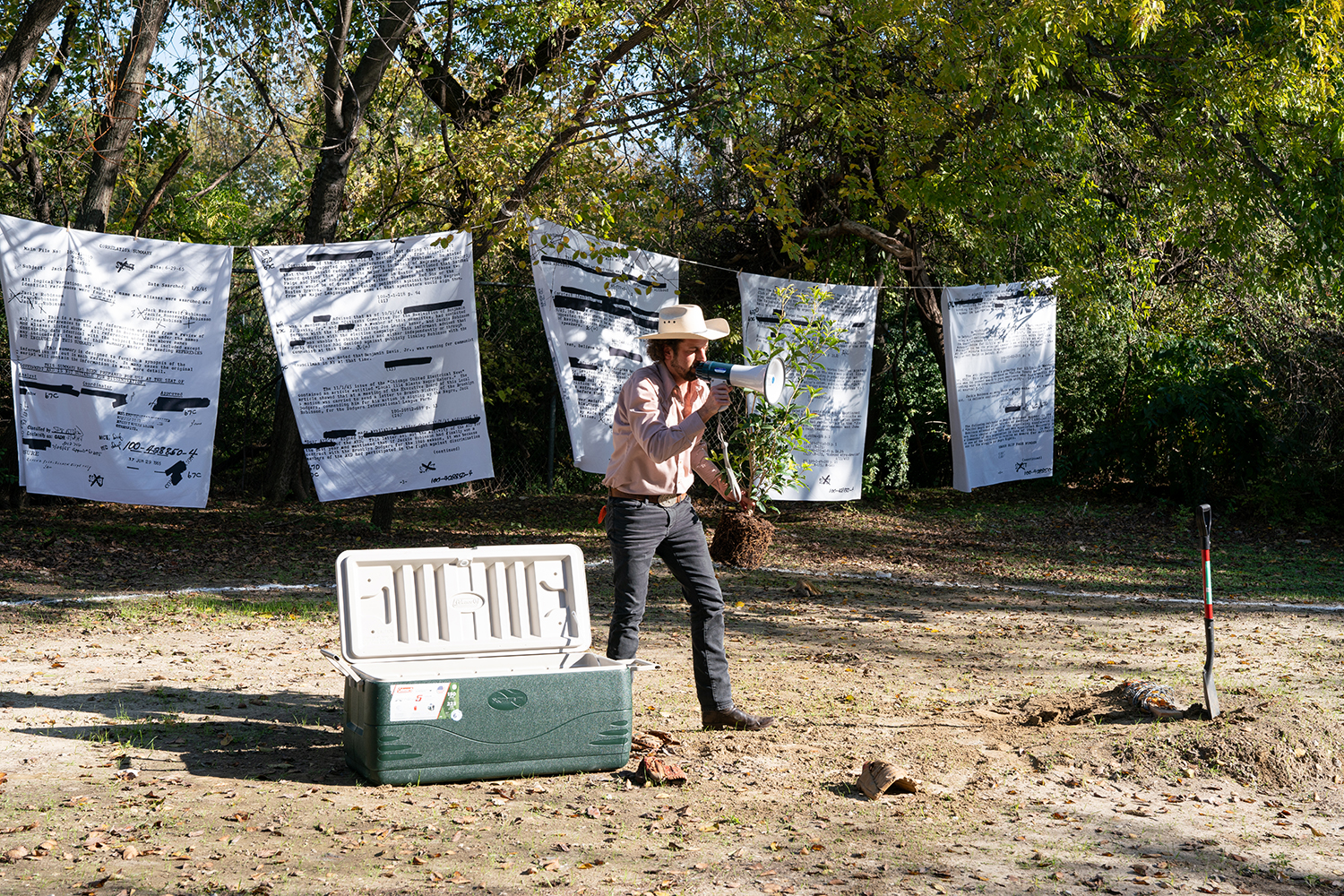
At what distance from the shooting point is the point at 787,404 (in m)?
11.2

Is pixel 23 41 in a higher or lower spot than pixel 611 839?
higher

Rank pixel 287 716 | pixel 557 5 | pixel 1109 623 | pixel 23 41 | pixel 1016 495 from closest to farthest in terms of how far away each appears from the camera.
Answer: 1. pixel 287 716
2. pixel 23 41
3. pixel 1109 623
4. pixel 557 5
5. pixel 1016 495

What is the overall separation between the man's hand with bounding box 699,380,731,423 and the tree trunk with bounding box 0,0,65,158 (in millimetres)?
5457

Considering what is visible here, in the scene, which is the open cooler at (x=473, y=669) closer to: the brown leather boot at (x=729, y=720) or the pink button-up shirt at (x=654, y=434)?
the pink button-up shirt at (x=654, y=434)

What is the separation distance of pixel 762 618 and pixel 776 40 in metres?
5.15

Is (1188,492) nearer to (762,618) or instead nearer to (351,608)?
(762,618)

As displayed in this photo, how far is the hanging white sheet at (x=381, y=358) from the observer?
9625 mm

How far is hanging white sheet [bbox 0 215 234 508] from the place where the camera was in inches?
347

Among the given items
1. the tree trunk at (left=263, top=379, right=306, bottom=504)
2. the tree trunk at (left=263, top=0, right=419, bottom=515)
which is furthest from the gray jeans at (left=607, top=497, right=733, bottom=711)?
the tree trunk at (left=263, top=379, right=306, bottom=504)

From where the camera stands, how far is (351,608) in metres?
4.80

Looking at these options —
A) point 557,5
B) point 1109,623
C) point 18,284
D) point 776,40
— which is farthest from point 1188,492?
point 18,284

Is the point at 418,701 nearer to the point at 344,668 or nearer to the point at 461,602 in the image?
the point at 344,668

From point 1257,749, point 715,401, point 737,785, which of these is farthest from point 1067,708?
point 715,401

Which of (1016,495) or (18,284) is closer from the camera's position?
(18,284)
